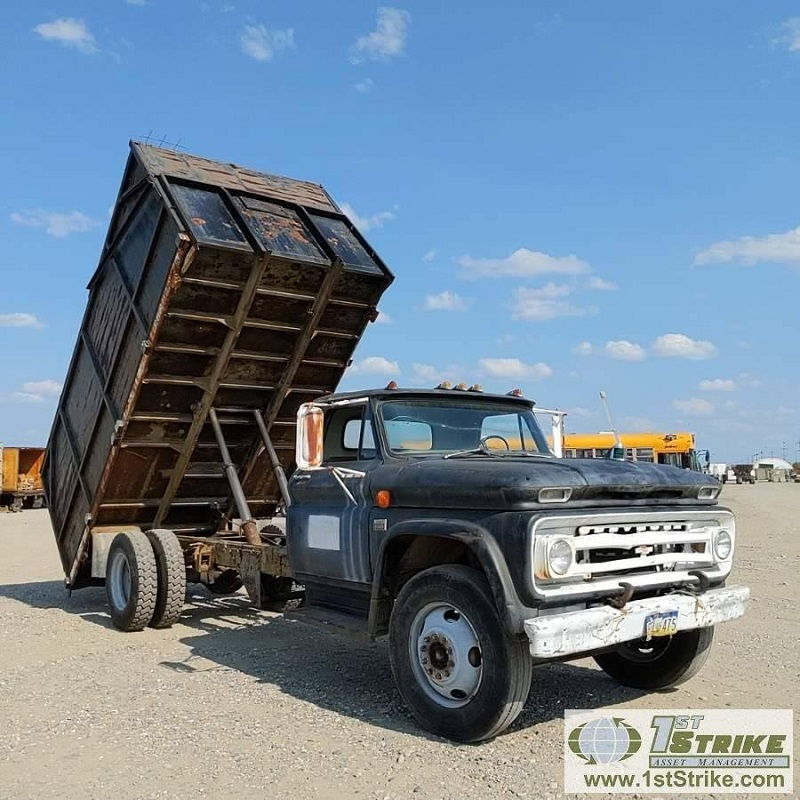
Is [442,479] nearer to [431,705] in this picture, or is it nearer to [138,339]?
[431,705]

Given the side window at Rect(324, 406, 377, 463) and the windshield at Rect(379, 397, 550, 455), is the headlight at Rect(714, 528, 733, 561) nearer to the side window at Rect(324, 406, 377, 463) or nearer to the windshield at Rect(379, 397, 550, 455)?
the windshield at Rect(379, 397, 550, 455)

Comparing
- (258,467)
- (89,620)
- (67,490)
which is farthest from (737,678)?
(67,490)

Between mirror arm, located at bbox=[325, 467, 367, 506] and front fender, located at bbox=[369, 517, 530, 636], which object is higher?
mirror arm, located at bbox=[325, 467, 367, 506]

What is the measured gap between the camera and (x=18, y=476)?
104 ft

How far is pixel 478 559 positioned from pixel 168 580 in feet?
14.9

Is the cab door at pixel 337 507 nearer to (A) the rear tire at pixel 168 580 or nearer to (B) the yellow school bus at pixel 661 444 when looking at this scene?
(A) the rear tire at pixel 168 580

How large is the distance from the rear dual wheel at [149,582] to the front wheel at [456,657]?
12.4 feet

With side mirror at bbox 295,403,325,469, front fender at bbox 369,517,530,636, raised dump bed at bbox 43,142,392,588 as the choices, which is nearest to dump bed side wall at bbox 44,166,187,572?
raised dump bed at bbox 43,142,392,588

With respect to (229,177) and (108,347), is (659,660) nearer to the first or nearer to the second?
(229,177)

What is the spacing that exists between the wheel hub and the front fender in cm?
36

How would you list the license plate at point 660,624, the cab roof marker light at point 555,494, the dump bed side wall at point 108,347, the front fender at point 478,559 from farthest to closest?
the dump bed side wall at point 108,347 → the license plate at point 660,624 → the cab roof marker light at point 555,494 → the front fender at point 478,559

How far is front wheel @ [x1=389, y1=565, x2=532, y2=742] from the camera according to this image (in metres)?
4.73

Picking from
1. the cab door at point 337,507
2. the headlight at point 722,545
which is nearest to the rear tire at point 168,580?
the cab door at point 337,507

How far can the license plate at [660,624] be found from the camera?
4.90m
